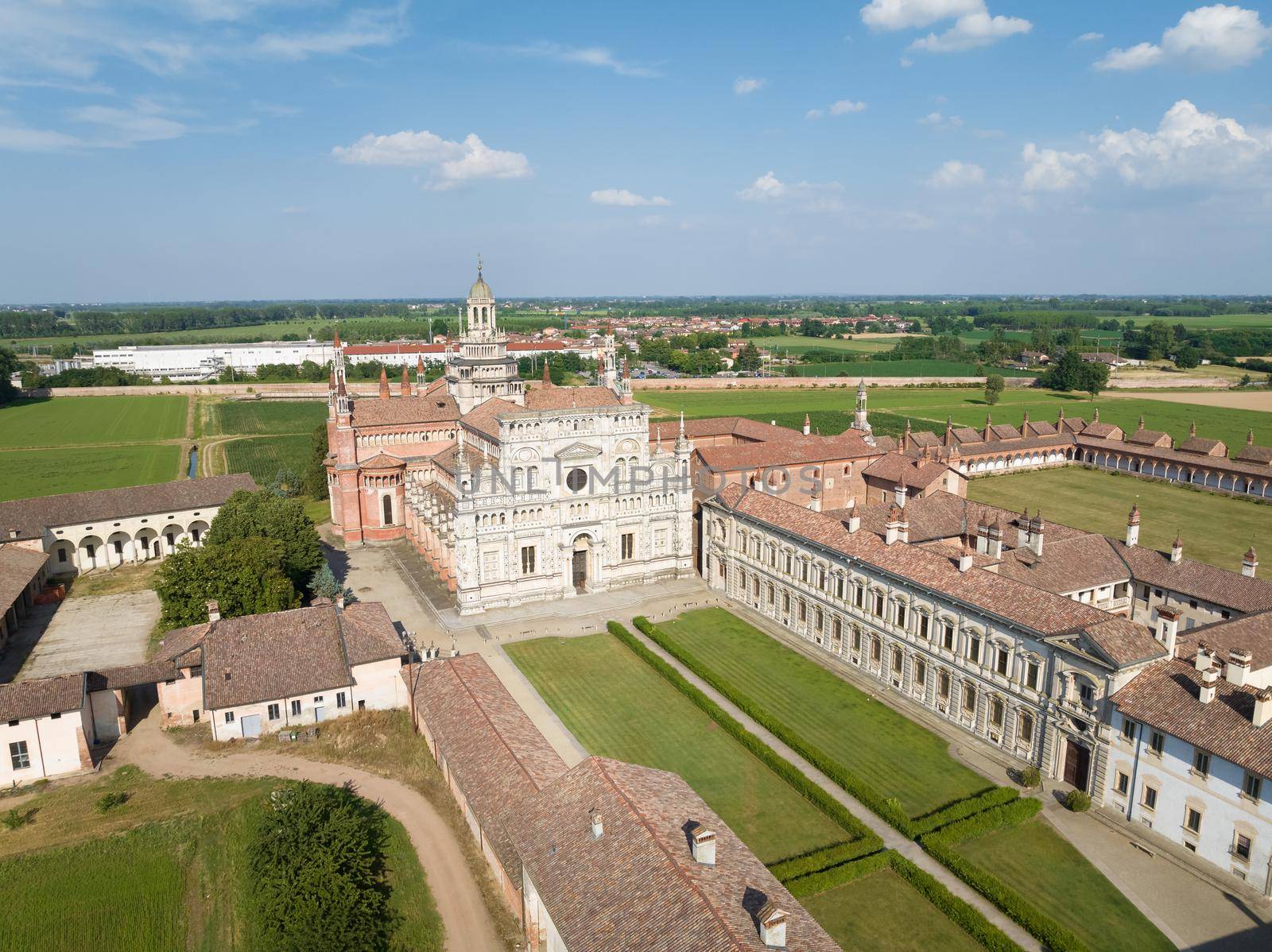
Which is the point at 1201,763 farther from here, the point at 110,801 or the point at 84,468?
the point at 84,468

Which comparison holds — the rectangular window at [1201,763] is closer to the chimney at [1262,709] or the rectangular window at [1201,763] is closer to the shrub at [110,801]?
the chimney at [1262,709]

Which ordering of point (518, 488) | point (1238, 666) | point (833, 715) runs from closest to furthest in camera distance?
point (1238, 666), point (833, 715), point (518, 488)

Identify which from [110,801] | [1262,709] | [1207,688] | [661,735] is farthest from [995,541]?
[110,801]

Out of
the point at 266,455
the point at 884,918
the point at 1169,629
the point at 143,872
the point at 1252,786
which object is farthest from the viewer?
the point at 266,455

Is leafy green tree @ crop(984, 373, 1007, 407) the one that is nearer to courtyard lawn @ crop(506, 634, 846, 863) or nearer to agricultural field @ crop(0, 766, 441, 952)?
courtyard lawn @ crop(506, 634, 846, 863)

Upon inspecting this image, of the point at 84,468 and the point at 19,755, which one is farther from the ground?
the point at 84,468

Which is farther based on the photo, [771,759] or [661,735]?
[661,735]

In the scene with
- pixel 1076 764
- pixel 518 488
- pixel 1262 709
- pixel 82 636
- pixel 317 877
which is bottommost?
pixel 82 636
